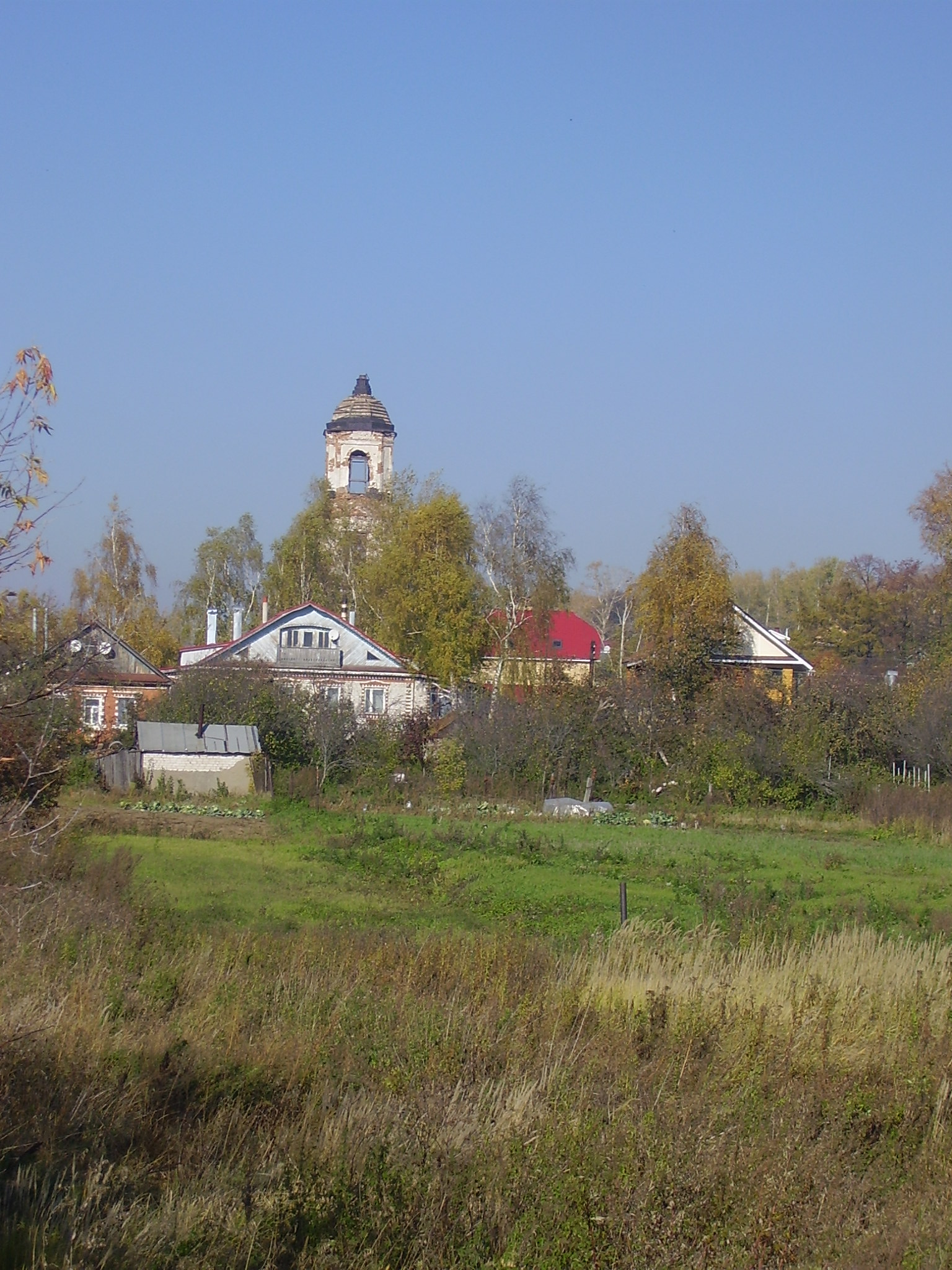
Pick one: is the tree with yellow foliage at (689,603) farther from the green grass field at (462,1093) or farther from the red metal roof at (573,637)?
the green grass field at (462,1093)

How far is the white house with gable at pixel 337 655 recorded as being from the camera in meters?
49.6

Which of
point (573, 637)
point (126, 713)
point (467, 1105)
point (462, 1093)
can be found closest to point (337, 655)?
point (126, 713)

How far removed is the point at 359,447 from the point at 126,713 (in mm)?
37485

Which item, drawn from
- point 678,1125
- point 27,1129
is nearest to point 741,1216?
point 678,1125

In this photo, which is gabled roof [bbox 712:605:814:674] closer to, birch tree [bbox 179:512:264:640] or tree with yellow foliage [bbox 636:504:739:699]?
tree with yellow foliage [bbox 636:504:739:699]

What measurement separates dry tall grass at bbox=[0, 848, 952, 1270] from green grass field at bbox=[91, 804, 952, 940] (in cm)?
367

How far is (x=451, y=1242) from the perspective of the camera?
532 cm

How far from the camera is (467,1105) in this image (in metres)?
6.53

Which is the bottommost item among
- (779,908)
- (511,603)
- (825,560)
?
(779,908)

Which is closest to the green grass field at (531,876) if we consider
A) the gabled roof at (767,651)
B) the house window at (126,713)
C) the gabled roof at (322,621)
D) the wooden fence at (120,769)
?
the wooden fence at (120,769)

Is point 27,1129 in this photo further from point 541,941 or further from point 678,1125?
point 541,941

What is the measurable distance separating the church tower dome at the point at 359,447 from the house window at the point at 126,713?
3146 cm

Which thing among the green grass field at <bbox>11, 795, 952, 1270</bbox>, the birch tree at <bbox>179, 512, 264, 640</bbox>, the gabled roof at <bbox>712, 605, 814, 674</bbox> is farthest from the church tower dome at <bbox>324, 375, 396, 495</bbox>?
the green grass field at <bbox>11, 795, 952, 1270</bbox>

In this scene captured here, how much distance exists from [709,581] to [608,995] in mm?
36167
